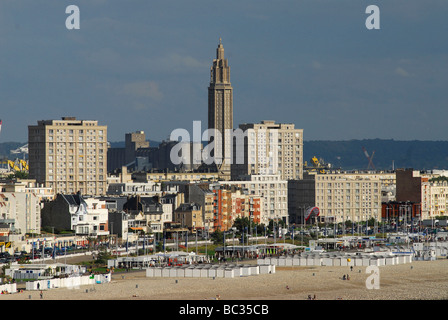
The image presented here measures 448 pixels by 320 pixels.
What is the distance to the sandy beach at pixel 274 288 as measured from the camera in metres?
95.8

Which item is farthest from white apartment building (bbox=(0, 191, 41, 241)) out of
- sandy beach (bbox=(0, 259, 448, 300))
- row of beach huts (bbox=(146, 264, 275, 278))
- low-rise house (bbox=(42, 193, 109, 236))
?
row of beach huts (bbox=(146, 264, 275, 278))

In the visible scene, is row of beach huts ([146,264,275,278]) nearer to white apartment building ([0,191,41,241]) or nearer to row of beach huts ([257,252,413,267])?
row of beach huts ([257,252,413,267])

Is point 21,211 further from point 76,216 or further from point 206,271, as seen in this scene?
point 206,271

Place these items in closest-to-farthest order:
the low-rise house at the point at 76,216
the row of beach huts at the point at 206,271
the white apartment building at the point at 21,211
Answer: the row of beach huts at the point at 206,271 < the white apartment building at the point at 21,211 < the low-rise house at the point at 76,216

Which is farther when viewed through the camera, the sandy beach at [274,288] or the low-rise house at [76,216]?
the low-rise house at [76,216]

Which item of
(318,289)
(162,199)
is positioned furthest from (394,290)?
(162,199)

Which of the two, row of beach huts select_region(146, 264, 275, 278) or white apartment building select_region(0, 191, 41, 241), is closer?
row of beach huts select_region(146, 264, 275, 278)

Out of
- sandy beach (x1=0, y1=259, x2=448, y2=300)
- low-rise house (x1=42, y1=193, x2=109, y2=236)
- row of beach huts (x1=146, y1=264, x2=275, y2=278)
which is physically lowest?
sandy beach (x1=0, y1=259, x2=448, y2=300)

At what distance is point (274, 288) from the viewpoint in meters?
102

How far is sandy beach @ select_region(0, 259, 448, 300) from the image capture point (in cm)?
9581

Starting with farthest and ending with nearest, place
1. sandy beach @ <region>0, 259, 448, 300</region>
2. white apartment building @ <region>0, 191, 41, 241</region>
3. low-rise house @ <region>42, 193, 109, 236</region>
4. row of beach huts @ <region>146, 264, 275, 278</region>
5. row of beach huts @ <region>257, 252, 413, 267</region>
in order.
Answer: low-rise house @ <region>42, 193, 109, 236</region>
white apartment building @ <region>0, 191, 41, 241</region>
row of beach huts @ <region>257, 252, 413, 267</region>
row of beach huts @ <region>146, 264, 275, 278</region>
sandy beach @ <region>0, 259, 448, 300</region>

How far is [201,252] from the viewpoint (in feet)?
469

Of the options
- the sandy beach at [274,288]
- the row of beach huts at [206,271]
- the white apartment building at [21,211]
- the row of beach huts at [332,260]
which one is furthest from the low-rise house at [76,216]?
the row of beach huts at [206,271]

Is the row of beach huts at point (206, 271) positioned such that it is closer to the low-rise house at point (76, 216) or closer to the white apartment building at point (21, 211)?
the white apartment building at point (21, 211)
